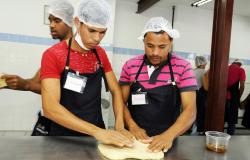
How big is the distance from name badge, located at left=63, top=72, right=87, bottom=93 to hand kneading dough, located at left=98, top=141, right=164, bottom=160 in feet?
1.00

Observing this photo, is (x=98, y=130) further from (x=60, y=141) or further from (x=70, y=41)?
(x=70, y=41)

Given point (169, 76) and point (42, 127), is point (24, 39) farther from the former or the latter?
point (169, 76)

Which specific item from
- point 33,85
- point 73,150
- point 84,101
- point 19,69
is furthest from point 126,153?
point 19,69

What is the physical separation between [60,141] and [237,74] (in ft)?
9.91

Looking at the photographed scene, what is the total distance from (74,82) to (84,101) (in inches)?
4.5

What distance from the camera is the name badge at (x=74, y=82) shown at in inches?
47.3

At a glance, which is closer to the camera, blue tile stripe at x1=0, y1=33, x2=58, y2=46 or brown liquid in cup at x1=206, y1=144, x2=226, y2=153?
brown liquid in cup at x1=206, y1=144, x2=226, y2=153

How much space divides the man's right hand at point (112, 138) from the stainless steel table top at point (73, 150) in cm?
6

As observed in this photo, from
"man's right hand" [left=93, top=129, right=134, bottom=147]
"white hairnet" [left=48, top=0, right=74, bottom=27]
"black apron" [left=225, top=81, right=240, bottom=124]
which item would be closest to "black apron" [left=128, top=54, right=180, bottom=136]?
"man's right hand" [left=93, top=129, right=134, bottom=147]

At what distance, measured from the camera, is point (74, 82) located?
1.21 m

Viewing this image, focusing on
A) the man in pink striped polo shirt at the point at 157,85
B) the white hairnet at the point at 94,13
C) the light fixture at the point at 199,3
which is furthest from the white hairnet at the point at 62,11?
the light fixture at the point at 199,3

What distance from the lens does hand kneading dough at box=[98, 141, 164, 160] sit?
0.96m

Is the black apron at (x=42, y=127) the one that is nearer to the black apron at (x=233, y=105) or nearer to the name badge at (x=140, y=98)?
Answer: the name badge at (x=140, y=98)

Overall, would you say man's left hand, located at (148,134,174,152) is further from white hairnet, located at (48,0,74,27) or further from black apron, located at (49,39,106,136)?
white hairnet, located at (48,0,74,27)
